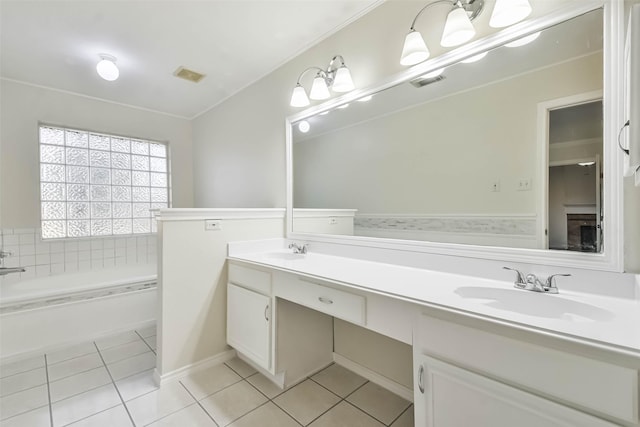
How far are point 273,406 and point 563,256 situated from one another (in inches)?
64.5

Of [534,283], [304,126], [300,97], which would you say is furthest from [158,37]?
[534,283]

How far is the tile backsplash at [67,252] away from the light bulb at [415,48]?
3.44 m

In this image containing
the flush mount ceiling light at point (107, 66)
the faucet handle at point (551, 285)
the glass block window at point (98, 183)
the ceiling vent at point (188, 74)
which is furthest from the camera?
the glass block window at point (98, 183)

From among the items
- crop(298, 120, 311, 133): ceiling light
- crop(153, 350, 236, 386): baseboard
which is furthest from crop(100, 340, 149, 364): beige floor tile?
crop(298, 120, 311, 133): ceiling light

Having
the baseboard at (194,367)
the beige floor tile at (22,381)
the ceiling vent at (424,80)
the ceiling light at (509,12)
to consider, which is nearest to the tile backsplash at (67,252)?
the beige floor tile at (22,381)

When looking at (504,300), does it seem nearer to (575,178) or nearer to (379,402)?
(575,178)

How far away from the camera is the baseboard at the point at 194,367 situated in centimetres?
183

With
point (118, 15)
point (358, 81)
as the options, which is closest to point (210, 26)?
point (118, 15)

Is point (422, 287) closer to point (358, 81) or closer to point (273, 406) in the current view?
point (273, 406)

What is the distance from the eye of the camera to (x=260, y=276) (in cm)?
177

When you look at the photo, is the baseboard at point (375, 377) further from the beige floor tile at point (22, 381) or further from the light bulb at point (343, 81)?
the beige floor tile at point (22, 381)

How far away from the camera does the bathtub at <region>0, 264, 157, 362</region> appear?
2.10 metres

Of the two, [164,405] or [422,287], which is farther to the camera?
[164,405]

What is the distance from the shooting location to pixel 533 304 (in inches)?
40.9
